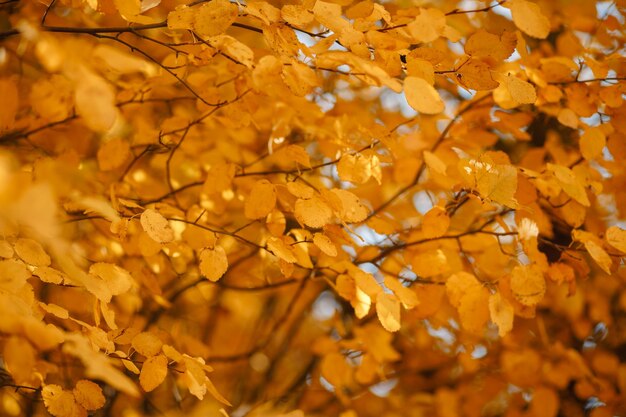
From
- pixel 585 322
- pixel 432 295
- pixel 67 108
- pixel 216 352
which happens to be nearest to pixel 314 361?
pixel 216 352

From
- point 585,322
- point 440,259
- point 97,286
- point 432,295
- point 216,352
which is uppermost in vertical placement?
point 97,286

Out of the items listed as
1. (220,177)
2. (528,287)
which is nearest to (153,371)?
(220,177)

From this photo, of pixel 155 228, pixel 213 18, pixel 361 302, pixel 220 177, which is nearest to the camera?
pixel 213 18

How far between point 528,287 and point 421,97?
1.82 ft

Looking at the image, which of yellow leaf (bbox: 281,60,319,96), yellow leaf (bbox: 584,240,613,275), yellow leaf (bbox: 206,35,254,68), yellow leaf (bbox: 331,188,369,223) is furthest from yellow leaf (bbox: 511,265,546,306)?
yellow leaf (bbox: 206,35,254,68)

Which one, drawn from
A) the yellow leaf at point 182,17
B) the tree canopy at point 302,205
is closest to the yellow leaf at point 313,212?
the tree canopy at point 302,205

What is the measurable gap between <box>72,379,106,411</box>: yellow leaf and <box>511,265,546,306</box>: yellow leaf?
94 cm

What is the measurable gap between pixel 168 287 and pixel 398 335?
1.33m

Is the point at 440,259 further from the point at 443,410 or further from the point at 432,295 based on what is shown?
the point at 443,410

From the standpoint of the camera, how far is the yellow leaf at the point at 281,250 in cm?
119

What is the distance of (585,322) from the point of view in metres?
2.70

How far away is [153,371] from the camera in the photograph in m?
1.14

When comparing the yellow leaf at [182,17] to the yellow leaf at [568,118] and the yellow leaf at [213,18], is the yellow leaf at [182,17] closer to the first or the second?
the yellow leaf at [213,18]

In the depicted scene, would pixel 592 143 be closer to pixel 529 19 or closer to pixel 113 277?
pixel 529 19
